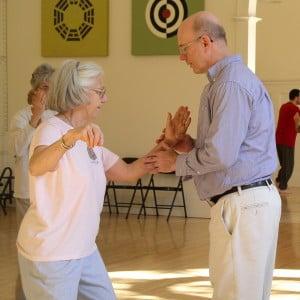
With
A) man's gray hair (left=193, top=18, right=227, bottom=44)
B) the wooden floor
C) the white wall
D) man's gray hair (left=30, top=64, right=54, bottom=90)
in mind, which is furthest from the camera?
the white wall

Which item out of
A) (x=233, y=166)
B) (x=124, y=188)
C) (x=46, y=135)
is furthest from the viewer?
(x=124, y=188)

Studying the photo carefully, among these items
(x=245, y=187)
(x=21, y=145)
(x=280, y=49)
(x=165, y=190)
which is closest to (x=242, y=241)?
(x=245, y=187)

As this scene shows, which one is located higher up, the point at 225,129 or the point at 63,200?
the point at 225,129

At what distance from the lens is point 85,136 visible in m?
2.37

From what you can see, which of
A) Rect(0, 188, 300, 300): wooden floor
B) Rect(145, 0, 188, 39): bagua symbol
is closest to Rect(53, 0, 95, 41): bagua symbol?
Rect(145, 0, 188, 39): bagua symbol

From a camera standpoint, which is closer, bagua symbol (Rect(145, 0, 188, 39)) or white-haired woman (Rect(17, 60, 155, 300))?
white-haired woman (Rect(17, 60, 155, 300))

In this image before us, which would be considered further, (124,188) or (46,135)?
(124,188)

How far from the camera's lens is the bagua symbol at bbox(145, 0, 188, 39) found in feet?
29.5

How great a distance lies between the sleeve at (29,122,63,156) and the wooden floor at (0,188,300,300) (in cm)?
247

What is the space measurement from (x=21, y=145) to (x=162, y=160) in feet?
5.07

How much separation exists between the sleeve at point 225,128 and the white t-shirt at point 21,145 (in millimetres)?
1822

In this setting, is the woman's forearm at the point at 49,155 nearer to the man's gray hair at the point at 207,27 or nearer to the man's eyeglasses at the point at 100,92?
the man's eyeglasses at the point at 100,92

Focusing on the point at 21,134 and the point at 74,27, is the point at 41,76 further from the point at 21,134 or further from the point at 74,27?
the point at 74,27

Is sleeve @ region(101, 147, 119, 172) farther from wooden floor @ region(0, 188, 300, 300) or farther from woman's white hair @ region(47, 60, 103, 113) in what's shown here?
wooden floor @ region(0, 188, 300, 300)
